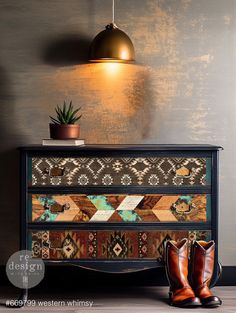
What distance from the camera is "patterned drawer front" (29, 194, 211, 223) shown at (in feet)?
12.4

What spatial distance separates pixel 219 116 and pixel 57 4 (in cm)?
126

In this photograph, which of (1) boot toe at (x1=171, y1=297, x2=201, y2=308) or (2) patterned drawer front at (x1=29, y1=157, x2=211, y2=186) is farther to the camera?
(2) patterned drawer front at (x1=29, y1=157, x2=211, y2=186)

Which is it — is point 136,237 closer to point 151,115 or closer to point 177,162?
point 177,162

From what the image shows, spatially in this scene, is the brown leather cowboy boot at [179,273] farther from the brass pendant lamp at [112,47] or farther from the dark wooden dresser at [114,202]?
the brass pendant lamp at [112,47]

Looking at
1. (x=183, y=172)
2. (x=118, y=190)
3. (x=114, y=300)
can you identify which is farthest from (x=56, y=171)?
(x=114, y=300)

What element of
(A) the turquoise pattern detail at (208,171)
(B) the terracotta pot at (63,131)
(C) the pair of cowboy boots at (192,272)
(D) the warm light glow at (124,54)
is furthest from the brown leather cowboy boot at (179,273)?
(D) the warm light glow at (124,54)

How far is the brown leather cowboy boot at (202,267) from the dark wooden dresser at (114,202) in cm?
13

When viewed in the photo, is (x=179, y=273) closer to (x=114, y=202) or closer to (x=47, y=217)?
(x=114, y=202)

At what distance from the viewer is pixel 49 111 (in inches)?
168

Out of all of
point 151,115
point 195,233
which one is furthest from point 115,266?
point 151,115

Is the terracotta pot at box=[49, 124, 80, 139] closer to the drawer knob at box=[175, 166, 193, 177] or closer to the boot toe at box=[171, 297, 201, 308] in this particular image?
the drawer knob at box=[175, 166, 193, 177]

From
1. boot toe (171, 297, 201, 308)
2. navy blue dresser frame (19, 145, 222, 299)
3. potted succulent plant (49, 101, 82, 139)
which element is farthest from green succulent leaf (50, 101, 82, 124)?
boot toe (171, 297, 201, 308)

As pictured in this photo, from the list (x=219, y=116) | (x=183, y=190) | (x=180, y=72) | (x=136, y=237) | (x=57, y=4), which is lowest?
(x=136, y=237)

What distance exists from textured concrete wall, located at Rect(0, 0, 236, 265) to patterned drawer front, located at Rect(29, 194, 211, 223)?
57cm
